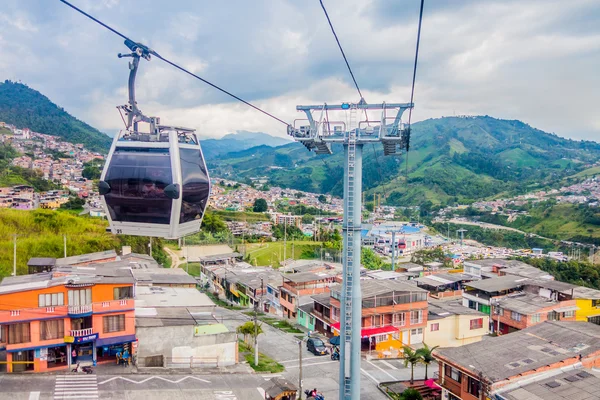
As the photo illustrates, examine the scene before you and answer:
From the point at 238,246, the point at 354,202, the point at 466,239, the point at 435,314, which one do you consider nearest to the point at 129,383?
the point at 354,202

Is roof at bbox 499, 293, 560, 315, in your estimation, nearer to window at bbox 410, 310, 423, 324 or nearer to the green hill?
window at bbox 410, 310, 423, 324

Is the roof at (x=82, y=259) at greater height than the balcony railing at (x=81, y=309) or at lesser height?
greater

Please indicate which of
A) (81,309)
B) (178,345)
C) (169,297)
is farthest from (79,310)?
(169,297)

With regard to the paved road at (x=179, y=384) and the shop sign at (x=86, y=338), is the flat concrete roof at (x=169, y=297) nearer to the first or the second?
the shop sign at (x=86, y=338)

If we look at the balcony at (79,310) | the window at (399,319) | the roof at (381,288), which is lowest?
the window at (399,319)

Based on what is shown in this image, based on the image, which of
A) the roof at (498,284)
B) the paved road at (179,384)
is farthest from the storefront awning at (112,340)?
the roof at (498,284)

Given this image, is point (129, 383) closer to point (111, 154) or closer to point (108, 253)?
point (111, 154)
